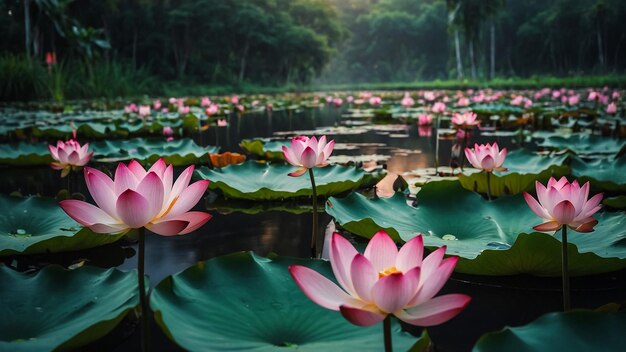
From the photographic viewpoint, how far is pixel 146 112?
462 centimetres

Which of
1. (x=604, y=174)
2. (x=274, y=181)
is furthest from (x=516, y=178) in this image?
(x=274, y=181)

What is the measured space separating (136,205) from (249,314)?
24 centimetres

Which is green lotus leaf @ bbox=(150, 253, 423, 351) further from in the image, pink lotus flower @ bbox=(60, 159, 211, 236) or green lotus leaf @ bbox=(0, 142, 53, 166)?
green lotus leaf @ bbox=(0, 142, 53, 166)

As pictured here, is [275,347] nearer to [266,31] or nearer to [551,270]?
[551,270]

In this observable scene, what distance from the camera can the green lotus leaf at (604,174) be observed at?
71.7 inches

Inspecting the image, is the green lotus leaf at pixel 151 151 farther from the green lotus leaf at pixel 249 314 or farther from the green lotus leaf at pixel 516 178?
the green lotus leaf at pixel 249 314

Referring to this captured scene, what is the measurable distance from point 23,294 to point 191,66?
25621mm

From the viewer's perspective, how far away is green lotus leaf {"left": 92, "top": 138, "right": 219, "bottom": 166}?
2.59 meters

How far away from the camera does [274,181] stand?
6.68 feet

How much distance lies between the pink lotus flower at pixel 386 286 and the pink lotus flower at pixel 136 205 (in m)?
0.25

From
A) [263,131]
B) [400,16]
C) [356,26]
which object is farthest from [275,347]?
[356,26]

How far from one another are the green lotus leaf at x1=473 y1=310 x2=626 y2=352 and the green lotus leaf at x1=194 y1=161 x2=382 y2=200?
3.69 ft

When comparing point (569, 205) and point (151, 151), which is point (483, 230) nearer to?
point (569, 205)

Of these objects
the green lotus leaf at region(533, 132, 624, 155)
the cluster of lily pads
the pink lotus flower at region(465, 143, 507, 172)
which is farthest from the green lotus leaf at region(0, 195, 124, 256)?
the green lotus leaf at region(533, 132, 624, 155)
